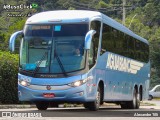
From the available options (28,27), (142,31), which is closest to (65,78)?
(28,27)

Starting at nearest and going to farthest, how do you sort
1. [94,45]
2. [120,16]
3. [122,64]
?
[94,45], [122,64], [120,16]

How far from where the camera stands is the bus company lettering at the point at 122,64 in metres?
20.6

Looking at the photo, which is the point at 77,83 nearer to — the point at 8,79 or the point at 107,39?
the point at 107,39

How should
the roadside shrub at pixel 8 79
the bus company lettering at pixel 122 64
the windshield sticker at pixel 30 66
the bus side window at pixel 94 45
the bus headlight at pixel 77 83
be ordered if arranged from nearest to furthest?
the bus headlight at pixel 77 83, the windshield sticker at pixel 30 66, the bus side window at pixel 94 45, the bus company lettering at pixel 122 64, the roadside shrub at pixel 8 79

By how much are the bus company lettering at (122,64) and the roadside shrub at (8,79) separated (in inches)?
220

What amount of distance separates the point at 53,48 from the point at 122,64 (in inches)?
248

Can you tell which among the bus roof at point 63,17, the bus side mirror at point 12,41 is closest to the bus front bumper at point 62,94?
the bus side mirror at point 12,41

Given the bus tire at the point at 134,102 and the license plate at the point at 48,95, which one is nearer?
the license plate at the point at 48,95

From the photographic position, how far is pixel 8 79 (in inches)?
980

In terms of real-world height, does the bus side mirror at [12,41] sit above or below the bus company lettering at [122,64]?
above

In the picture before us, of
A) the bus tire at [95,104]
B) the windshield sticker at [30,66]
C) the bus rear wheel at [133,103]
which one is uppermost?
the windshield sticker at [30,66]

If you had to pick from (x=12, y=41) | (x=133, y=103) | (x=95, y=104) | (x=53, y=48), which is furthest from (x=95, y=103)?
(x=133, y=103)

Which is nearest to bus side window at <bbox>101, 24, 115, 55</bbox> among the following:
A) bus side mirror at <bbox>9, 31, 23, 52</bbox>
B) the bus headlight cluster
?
bus side mirror at <bbox>9, 31, 23, 52</bbox>

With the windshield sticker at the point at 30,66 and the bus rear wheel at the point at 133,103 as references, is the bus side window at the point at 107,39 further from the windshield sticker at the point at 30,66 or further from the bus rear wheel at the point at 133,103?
the bus rear wheel at the point at 133,103
